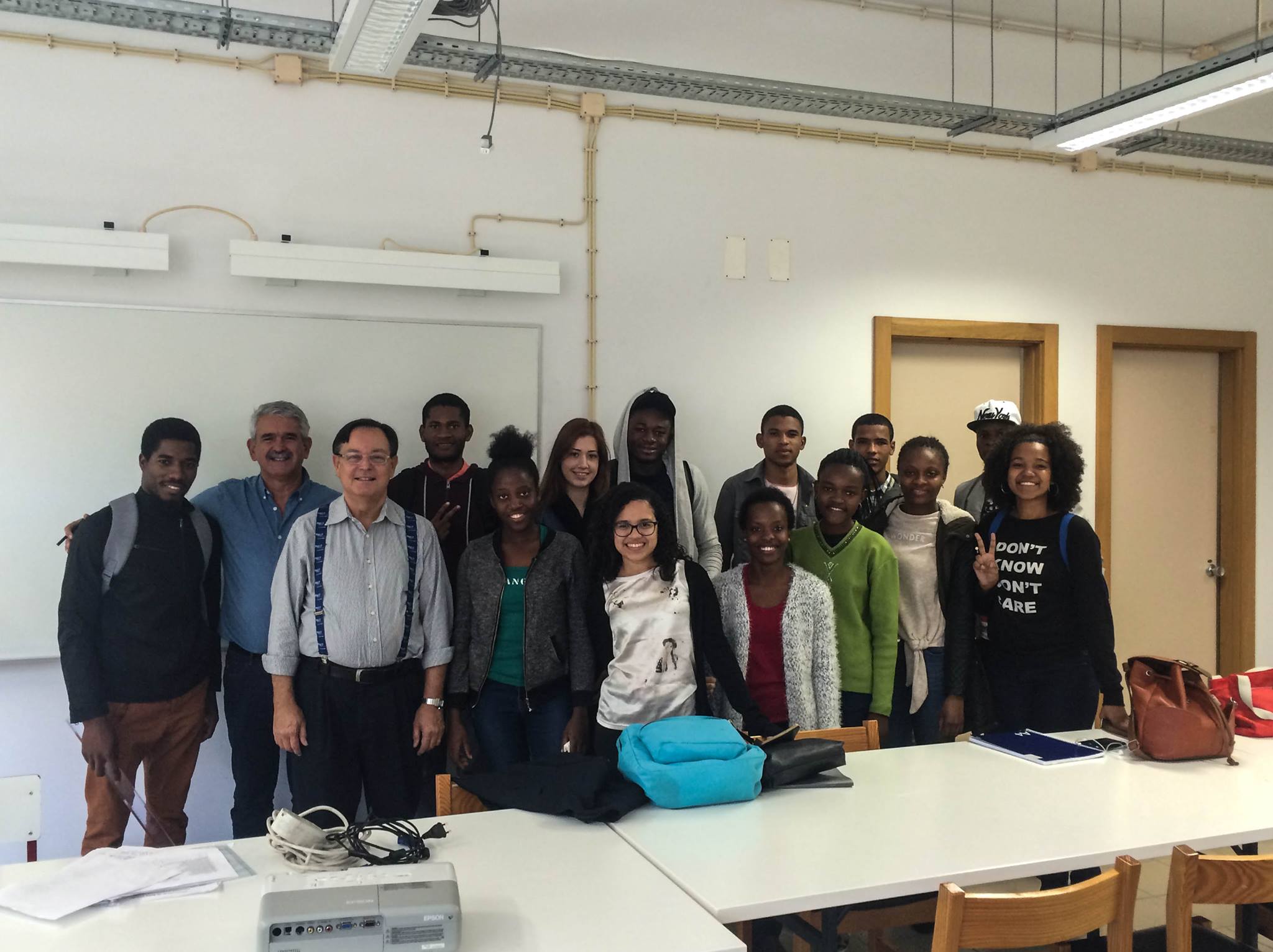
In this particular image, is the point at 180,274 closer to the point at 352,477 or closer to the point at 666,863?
the point at 352,477

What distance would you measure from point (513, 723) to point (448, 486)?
0.96 m

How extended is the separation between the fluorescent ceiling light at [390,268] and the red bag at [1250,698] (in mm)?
2642

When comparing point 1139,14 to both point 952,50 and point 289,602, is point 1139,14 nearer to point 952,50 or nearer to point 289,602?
point 952,50

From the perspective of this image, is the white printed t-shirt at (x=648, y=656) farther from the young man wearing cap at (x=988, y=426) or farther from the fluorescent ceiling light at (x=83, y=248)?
the fluorescent ceiling light at (x=83, y=248)

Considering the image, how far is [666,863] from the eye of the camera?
2059mm

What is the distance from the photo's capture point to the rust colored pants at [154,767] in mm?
3371

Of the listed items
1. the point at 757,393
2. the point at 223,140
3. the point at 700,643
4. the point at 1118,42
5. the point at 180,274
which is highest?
the point at 1118,42

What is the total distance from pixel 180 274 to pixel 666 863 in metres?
2.86


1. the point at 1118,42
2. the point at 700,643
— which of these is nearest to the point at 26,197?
the point at 700,643

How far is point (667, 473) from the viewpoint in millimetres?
3973

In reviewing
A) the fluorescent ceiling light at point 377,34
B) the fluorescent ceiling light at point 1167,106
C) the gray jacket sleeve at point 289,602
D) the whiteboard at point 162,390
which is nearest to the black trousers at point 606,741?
the gray jacket sleeve at point 289,602

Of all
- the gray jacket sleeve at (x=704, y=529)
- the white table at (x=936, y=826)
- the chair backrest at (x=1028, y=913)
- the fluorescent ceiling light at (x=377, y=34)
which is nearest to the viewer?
the chair backrest at (x=1028, y=913)

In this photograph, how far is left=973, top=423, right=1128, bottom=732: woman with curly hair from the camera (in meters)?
3.17

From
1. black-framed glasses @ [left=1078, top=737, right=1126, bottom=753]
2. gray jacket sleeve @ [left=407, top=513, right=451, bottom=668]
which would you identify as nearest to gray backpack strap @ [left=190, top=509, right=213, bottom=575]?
gray jacket sleeve @ [left=407, top=513, right=451, bottom=668]
